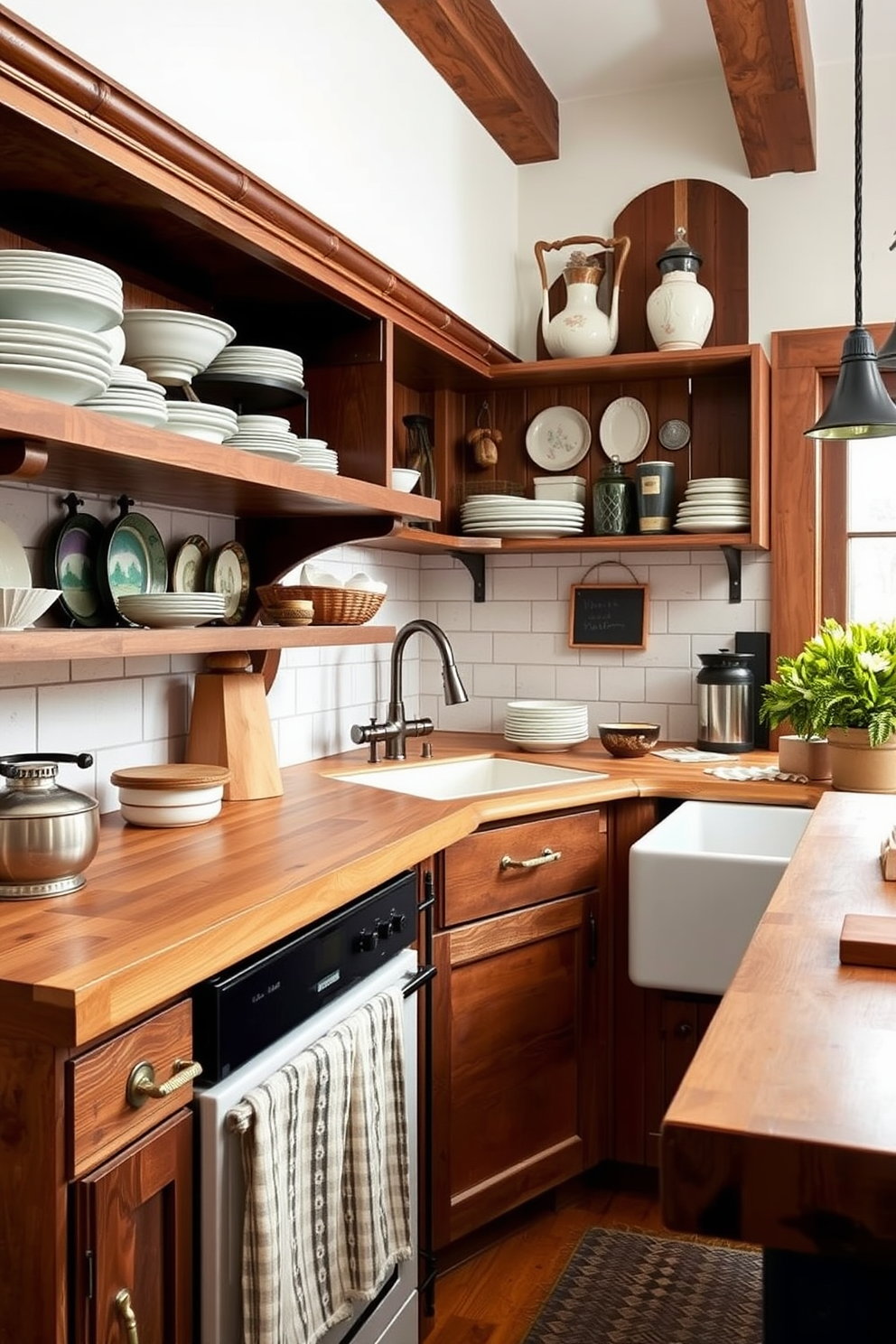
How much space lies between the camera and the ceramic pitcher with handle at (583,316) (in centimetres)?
333

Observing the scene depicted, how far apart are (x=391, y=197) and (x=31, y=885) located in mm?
1845

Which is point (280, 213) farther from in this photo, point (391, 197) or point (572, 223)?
point (572, 223)

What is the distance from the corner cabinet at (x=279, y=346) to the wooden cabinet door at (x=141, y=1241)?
61cm

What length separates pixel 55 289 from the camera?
4.88ft

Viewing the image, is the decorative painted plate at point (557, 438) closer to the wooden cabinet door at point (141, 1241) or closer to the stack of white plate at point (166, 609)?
the stack of white plate at point (166, 609)

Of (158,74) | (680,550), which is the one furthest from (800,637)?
(158,74)

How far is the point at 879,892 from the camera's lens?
1569mm

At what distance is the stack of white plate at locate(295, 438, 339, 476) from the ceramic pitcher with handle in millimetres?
1244

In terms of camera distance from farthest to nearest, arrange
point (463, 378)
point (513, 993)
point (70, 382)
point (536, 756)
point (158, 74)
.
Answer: point (463, 378), point (536, 756), point (513, 993), point (158, 74), point (70, 382)

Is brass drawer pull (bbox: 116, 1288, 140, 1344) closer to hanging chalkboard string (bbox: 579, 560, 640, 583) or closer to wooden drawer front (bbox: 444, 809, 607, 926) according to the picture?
wooden drawer front (bbox: 444, 809, 607, 926)

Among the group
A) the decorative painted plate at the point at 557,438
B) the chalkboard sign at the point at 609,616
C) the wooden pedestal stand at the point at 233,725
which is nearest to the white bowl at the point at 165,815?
the wooden pedestal stand at the point at 233,725

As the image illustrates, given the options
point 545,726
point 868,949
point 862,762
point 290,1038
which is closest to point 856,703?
point 862,762

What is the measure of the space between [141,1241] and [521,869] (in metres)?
1.30

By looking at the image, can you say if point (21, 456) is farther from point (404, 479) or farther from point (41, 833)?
point (404, 479)
